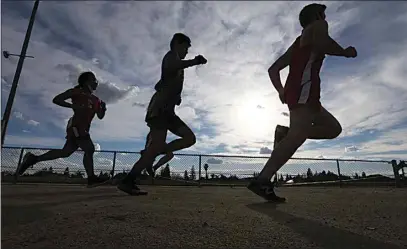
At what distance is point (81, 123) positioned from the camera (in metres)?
4.83

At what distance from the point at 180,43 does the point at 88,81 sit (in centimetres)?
191

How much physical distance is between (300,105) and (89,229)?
7.28 feet

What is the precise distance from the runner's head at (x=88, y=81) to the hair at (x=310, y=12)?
346 cm

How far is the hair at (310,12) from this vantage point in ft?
10.5

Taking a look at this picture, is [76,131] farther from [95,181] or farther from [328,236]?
[328,236]

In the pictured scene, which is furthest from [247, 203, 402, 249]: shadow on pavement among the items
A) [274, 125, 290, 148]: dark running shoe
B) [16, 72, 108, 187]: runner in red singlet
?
[16, 72, 108, 187]: runner in red singlet

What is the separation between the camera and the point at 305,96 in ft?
9.89

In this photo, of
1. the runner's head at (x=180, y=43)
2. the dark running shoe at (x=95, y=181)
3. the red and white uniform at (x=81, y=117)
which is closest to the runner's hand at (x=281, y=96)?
the runner's head at (x=180, y=43)

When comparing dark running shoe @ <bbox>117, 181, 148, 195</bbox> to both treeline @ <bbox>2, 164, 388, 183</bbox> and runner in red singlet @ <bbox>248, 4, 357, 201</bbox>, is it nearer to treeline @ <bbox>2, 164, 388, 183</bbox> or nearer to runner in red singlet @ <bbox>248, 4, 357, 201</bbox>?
runner in red singlet @ <bbox>248, 4, 357, 201</bbox>

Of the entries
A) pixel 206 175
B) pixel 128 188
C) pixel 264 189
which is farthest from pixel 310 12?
pixel 206 175

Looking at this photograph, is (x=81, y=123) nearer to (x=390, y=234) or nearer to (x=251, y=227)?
(x=251, y=227)

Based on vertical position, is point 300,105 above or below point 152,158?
above

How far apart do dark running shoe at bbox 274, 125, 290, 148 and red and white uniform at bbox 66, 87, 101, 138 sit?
10.00 ft

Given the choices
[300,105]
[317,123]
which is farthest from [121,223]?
[317,123]
